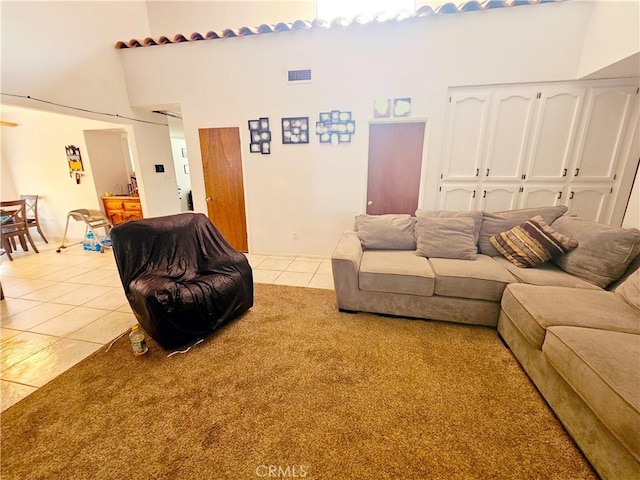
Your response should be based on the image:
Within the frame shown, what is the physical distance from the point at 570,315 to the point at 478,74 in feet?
9.01

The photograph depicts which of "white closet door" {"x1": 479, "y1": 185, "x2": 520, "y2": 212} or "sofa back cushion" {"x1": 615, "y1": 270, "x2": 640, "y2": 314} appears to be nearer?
"sofa back cushion" {"x1": 615, "y1": 270, "x2": 640, "y2": 314}

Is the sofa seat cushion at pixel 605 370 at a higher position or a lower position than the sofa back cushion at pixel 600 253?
lower

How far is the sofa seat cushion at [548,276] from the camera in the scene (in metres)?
1.96

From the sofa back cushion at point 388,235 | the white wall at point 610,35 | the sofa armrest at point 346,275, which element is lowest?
the sofa armrest at point 346,275

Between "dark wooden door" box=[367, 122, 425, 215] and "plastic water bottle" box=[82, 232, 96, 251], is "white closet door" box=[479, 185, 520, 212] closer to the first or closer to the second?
"dark wooden door" box=[367, 122, 425, 215]

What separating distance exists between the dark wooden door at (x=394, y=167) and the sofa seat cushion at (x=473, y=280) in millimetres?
1473

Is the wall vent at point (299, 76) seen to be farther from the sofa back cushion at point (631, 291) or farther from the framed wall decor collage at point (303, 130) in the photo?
the sofa back cushion at point (631, 291)

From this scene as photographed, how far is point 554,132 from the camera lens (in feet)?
9.80

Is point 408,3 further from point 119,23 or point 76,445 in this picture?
point 76,445

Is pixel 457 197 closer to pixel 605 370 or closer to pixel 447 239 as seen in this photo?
pixel 447 239

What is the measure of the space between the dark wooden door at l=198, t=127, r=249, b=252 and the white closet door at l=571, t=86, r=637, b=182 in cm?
424

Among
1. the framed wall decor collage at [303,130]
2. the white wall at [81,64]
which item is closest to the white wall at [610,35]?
the framed wall decor collage at [303,130]

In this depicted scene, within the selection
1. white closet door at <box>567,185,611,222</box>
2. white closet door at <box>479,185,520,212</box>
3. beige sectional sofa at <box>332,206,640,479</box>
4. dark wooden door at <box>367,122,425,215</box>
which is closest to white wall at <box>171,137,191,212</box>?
dark wooden door at <box>367,122,425,215</box>

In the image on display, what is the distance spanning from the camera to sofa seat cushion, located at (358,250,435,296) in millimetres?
2170
